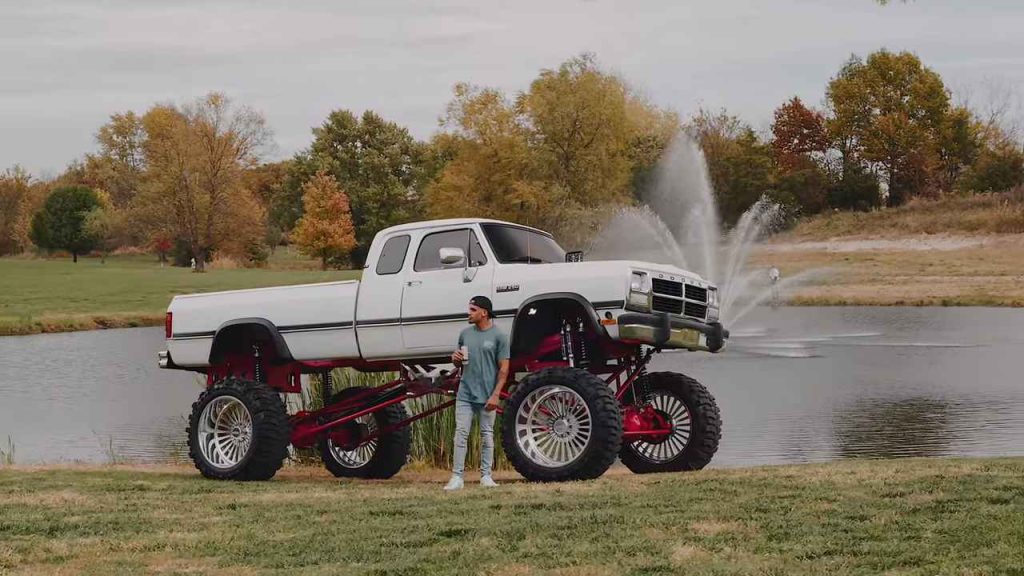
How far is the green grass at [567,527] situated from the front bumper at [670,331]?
4.07 ft

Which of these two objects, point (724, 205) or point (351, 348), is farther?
point (724, 205)

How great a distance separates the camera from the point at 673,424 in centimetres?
1364

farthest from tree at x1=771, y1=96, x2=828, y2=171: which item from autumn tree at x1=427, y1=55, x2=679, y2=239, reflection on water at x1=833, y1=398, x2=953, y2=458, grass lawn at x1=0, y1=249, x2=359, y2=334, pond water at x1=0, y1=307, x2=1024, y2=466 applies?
reflection on water at x1=833, y1=398, x2=953, y2=458

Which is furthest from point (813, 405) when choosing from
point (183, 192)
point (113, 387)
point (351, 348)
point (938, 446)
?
point (183, 192)

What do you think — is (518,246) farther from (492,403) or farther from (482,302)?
(492,403)

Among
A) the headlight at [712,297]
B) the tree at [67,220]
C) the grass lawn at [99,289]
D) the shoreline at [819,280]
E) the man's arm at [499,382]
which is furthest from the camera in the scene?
the tree at [67,220]

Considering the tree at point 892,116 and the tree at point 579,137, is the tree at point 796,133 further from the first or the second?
the tree at point 579,137

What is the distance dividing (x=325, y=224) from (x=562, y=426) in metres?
76.7

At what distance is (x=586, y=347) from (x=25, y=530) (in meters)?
5.35

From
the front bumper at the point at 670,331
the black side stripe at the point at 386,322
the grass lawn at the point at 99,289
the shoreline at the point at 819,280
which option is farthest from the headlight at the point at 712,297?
the grass lawn at the point at 99,289

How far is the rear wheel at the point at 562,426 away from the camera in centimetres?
1180

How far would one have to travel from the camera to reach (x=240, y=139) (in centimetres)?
9381

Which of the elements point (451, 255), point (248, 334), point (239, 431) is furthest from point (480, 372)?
point (248, 334)

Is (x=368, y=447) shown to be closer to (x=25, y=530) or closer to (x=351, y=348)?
(x=351, y=348)
